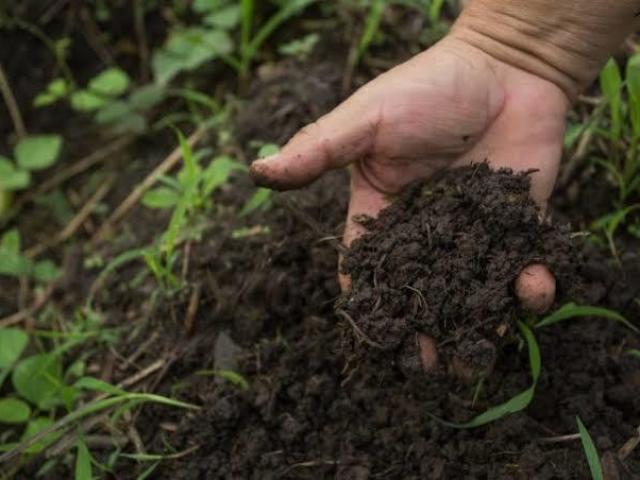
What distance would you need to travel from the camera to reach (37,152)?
265 cm

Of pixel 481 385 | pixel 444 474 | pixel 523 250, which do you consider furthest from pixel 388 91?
pixel 444 474

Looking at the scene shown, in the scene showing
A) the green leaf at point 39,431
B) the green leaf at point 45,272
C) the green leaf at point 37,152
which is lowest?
the green leaf at point 45,272

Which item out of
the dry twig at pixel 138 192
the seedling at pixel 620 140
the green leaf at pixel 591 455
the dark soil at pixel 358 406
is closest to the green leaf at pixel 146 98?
the dry twig at pixel 138 192

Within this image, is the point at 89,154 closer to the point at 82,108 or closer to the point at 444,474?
the point at 82,108

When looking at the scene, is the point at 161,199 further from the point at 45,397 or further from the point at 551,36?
the point at 551,36

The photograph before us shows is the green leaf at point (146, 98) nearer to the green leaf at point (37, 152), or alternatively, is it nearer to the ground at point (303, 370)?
the green leaf at point (37, 152)

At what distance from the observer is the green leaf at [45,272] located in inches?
93.0

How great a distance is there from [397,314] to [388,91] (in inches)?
19.5

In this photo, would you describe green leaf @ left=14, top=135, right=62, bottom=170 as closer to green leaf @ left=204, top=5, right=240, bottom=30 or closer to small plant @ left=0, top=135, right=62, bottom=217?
small plant @ left=0, top=135, right=62, bottom=217

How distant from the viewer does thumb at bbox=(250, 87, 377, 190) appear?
1.57 meters

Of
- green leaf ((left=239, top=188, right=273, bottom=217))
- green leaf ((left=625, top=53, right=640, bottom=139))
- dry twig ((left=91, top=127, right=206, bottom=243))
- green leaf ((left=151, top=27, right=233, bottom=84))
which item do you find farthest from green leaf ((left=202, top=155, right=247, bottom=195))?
green leaf ((left=625, top=53, right=640, bottom=139))

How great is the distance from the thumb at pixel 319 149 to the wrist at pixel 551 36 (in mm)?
428

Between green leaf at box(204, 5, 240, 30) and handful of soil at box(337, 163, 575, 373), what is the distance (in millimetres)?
1331

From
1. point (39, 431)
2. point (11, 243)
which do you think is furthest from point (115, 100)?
point (39, 431)
